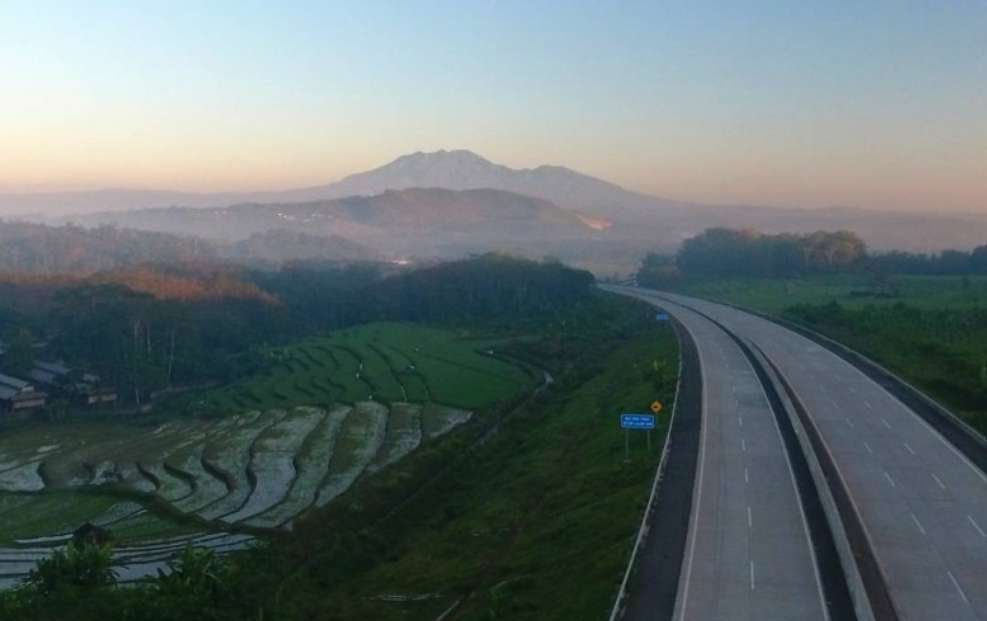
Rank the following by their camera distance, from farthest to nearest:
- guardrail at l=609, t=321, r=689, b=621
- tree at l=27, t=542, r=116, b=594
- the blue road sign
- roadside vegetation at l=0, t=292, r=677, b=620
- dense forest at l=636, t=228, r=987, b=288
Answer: dense forest at l=636, t=228, r=987, b=288, the blue road sign, tree at l=27, t=542, r=116, b=594, roadside vegetation at l=0, t=292, r=677, b=620, guardrail at l=609, t=321, r=689, b=621

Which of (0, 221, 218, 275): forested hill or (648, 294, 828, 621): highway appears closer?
(648, 294, 828, 621): highway

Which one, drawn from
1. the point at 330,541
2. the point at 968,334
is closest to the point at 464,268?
the point at 968,334

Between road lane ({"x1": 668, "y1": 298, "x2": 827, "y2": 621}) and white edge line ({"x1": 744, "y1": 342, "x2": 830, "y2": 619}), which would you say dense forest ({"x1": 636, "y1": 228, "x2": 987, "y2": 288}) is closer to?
white edge line ({"x1": 744, "y1": 342, "x2": 830, "y2": 619})

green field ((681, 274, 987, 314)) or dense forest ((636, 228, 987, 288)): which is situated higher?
dense forest ((636, 228, 987, 288))

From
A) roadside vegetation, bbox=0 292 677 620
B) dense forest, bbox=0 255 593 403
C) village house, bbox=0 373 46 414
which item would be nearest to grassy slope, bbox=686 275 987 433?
roadside vegetation, bbox=0 292 677 620

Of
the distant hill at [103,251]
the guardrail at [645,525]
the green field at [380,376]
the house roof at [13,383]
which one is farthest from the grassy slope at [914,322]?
the distant hill at [103,251]

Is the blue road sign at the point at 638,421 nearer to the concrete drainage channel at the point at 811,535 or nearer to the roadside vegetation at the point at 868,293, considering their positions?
the concrete drainage channel at the point at 811,535

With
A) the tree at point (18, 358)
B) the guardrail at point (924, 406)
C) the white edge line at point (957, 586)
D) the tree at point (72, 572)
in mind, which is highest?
the guardrail at point (924, 406)
